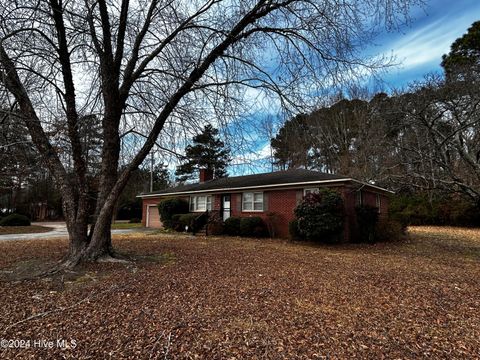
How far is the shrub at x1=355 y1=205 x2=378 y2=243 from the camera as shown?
12375 millimetres

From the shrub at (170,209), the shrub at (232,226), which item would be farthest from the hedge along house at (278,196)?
the shrub at (232,226)

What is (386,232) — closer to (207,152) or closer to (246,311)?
(207,152)

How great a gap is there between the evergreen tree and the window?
8670 millimetres

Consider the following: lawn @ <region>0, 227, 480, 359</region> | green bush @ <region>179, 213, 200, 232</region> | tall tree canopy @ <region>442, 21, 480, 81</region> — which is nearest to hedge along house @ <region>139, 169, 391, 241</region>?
green bush @ <region>179, 213, 200, 232</region>

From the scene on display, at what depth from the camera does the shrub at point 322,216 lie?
10992mm

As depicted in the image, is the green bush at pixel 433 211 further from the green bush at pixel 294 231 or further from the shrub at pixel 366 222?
the green bush at pixel 294 231

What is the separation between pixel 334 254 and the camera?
30.1ft

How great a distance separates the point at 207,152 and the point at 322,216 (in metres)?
6.08

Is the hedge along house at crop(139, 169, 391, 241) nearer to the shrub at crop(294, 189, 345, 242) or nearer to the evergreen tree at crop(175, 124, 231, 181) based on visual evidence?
the shrub at crop(294, 189, 345, 242)

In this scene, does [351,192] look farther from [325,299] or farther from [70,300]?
[70,300]

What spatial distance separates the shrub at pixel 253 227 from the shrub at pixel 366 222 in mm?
4491

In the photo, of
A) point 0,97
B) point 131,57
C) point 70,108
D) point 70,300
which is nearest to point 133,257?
point 70,300

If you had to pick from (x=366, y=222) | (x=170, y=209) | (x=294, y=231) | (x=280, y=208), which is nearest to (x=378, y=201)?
(x=366, y=222)

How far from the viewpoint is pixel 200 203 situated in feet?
60.9
